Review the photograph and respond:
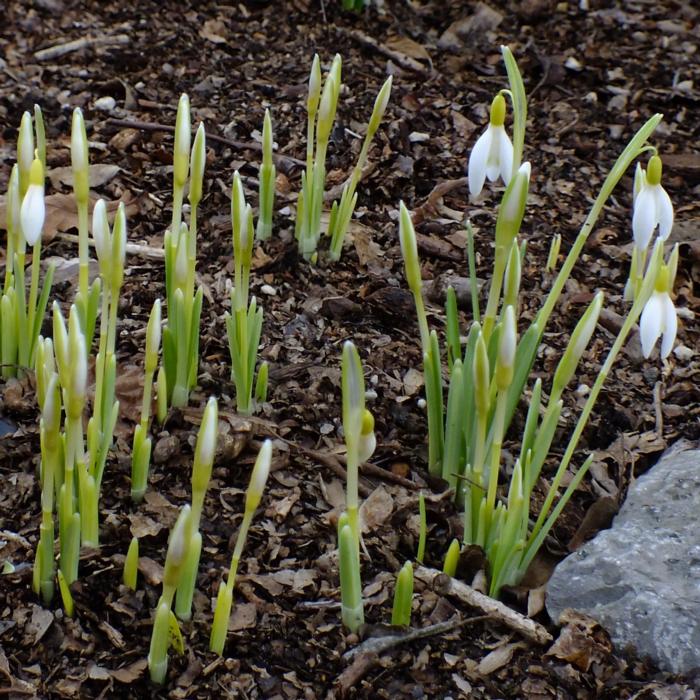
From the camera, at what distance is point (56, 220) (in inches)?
131

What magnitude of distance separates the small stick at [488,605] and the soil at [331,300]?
2 centimetres

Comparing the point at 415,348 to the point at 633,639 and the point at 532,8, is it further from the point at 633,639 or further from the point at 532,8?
the point at 532,8

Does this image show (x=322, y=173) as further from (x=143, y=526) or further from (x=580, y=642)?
(x=580, y=642)

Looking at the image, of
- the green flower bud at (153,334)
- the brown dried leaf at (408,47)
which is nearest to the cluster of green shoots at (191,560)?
the green flower bud at (153,334)

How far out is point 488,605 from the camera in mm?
2150

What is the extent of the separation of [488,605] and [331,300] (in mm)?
1210

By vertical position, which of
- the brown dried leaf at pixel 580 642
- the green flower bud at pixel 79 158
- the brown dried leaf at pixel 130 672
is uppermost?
the green flower bud at pixel 79 158

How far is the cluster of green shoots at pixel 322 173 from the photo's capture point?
2.80 metres

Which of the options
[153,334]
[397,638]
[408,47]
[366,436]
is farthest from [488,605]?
[408,47]

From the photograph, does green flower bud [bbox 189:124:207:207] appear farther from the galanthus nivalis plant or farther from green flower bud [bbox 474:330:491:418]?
the galanthus nivalis plant

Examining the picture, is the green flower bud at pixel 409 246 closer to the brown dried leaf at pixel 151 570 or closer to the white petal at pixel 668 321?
the white petal at pixel 668 321

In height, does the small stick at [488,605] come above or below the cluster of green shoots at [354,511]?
below

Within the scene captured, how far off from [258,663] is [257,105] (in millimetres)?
2675

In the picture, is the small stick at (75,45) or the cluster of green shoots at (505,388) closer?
the cluster of green shoots at (505,388)
